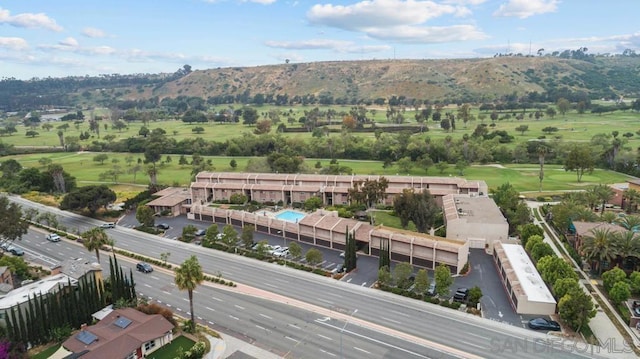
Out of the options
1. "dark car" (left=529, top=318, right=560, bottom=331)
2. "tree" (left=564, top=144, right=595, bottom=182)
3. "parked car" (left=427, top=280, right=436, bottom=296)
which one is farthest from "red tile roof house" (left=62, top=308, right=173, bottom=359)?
"tree" (left=564, top=144, right=595, bottom=182)

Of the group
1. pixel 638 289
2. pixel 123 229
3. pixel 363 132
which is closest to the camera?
pixel 638 289

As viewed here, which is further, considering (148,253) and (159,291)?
(148,253)

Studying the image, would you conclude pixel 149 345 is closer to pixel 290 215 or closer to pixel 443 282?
pixel 443 282

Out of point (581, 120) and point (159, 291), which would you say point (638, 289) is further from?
point (581, 120)

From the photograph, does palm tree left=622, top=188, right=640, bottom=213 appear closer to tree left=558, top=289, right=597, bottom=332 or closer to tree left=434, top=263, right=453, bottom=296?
tree left=558, top=289, right=597, bottom=332

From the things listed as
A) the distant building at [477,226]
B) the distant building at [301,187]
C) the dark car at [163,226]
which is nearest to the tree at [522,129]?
the distant building at [301,187]

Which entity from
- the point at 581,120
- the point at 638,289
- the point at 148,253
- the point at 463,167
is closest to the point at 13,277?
the point at 148,253
